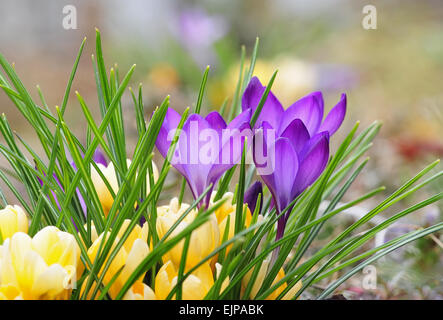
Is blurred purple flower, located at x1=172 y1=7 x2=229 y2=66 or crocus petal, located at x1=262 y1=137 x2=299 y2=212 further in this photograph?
blurred purple flower, located at x1=172 y1=7 x2=229 y2=66

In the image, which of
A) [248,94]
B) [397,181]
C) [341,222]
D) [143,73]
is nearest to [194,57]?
[143,73]

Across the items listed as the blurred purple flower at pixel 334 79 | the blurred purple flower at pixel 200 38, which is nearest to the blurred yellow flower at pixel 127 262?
the blurred purple flower at pixel 200 38

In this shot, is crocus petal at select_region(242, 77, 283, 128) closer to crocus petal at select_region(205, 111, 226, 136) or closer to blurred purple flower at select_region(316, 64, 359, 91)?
crocus petal at select_region(205, 111, 226, 136)

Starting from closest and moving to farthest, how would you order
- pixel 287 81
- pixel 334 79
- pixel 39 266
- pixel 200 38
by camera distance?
pixel 39 266 < pixel 287 81 < pixel 200 38 < pixel 334 79

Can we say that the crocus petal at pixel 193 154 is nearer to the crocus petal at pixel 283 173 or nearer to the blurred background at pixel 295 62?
the crocus petal at pixel 283 173

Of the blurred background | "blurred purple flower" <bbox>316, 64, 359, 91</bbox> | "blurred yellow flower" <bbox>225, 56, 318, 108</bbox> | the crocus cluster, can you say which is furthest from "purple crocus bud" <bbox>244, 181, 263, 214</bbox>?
"blurred purple flower" <bbox>316, 64, 359, 91</bbox>

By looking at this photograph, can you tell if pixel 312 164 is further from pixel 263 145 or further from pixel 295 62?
pixel 295 62

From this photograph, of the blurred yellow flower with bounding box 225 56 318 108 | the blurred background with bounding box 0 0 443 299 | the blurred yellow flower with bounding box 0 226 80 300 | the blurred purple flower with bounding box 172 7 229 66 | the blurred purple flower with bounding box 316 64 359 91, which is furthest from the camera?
the blurred purple flower with bounding box 316 64 359 91

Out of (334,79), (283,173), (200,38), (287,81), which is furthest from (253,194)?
(334,79)
